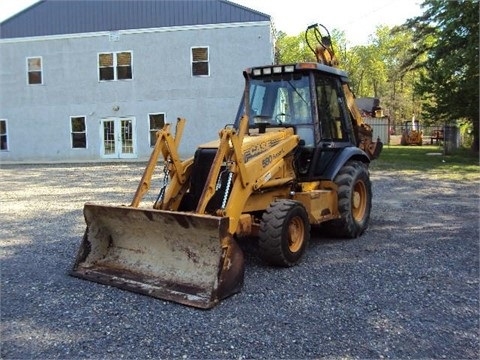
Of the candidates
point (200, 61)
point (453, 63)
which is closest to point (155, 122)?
point (200, 61)

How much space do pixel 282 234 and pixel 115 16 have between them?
1916 cm

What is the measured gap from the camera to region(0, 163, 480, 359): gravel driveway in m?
3.67

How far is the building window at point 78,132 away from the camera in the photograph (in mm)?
22500

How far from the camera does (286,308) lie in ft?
14.4

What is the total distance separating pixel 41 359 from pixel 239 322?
1.50 metres

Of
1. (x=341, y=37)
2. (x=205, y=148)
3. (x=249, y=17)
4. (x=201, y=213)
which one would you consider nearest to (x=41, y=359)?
(x=201, y=213)

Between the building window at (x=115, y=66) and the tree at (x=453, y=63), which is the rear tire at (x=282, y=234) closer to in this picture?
the tree at (x=453, y=63)

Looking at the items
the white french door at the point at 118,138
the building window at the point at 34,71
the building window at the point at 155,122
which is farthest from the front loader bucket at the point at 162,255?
the building window at the point at 34,71

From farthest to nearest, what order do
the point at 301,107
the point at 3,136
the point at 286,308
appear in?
the point at 3,136 → the point at 301,107 → the point at 286,308

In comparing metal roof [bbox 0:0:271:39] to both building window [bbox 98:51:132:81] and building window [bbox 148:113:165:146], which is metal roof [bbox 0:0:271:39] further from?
building window [bbox 148:113:165:146]

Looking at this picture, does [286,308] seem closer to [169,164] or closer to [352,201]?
[169,164]

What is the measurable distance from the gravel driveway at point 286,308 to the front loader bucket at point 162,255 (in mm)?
148

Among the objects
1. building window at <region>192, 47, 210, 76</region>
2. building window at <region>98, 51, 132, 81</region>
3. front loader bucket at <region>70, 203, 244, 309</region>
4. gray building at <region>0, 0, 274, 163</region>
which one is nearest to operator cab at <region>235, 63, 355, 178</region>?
front loader bucket at <region>70, 203, 244, 309</region>

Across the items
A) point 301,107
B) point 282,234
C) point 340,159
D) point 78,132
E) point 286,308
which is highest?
point 301,107
